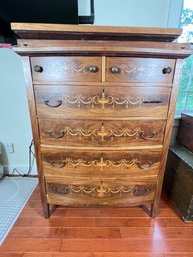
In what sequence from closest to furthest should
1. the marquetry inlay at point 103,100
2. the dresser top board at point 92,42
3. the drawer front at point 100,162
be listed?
the dresser top board at point 92,42 < the marquetry inlay at point 103,100 < the drawer front at point 100,162

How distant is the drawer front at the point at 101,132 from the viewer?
969 millimetres

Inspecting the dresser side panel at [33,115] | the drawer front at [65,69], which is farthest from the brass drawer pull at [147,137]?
the dresser side panel at [33,115]

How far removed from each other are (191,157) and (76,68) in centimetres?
112

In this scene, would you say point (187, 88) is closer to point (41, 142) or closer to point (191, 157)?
point (191, 157)

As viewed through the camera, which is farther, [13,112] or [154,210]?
[13,112]

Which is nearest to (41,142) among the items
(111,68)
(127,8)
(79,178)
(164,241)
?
(79,178)

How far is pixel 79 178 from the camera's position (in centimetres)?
109

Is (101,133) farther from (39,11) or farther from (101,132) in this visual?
(39,11)

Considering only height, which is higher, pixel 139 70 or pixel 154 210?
pixel 139 70

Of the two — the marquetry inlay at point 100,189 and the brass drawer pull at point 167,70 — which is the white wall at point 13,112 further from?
the brass drawer pull at point 167,70

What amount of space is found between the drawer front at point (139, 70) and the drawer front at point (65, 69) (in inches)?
3.1

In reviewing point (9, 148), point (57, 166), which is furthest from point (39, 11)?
point (9, 148)

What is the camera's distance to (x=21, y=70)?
1.42m

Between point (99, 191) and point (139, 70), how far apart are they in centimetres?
84
